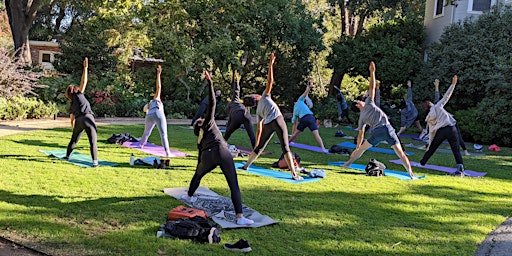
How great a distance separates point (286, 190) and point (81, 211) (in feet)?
10.3

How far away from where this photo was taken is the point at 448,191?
8.26 meters

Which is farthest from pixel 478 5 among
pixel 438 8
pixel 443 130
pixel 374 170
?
pixel 374 170

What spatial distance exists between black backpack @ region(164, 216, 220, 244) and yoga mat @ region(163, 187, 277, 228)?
0.46m

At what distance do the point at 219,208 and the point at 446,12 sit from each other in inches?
764

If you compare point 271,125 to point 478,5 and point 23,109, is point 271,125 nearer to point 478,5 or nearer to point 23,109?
point 23,109

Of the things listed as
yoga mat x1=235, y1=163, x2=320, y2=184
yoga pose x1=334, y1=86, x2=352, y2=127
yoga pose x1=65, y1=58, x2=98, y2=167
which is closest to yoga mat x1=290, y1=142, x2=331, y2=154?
yoga mat x1=235, y1=163, x2=320, y2=184

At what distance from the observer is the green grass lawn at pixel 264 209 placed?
4.89 m

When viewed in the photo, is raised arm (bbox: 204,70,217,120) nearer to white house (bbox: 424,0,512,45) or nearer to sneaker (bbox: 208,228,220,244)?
sneaker (bbox: 208,228,220,244)

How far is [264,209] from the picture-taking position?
632 centimetres

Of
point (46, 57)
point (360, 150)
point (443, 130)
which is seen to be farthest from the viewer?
point (46, 57)

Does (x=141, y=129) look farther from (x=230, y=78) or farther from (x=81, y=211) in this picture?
(x=230, y=78)

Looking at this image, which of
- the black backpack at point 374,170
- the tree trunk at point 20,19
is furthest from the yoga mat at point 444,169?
the tree trunk at point 20,19

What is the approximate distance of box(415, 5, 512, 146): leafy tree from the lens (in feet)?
53.6

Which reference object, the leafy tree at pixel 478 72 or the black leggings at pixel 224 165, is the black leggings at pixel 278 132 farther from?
the leafy tree at pixel 478 72
